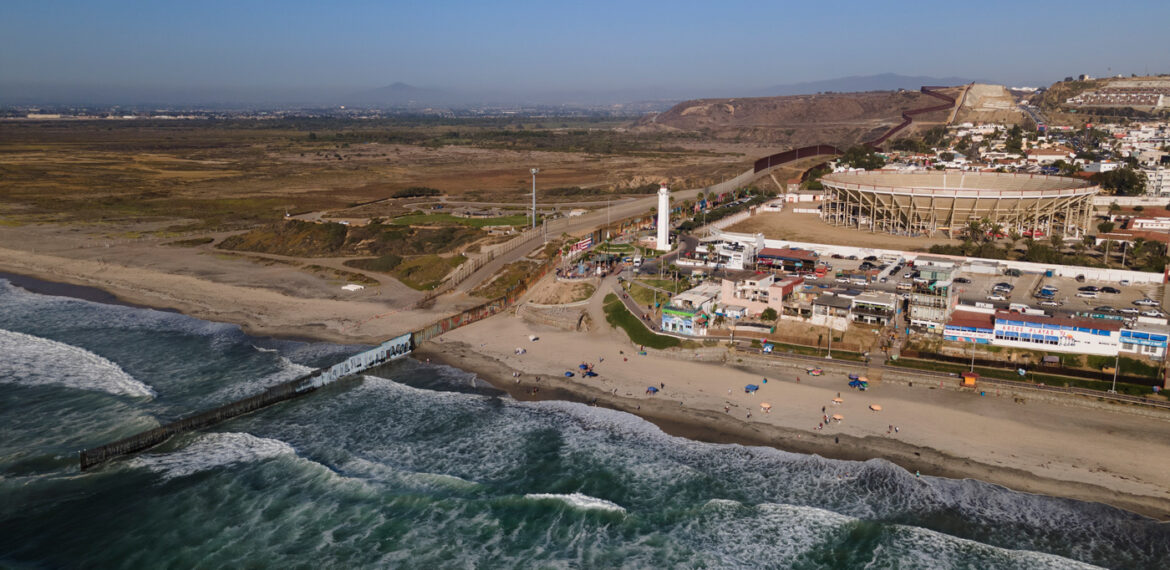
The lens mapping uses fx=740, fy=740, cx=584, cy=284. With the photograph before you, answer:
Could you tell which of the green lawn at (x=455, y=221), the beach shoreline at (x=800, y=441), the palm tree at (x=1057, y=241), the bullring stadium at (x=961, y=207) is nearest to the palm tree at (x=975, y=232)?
the bullring stadium at (x=961, y=207)

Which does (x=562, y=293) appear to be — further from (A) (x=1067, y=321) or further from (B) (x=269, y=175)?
(B) (x=269, y=175)

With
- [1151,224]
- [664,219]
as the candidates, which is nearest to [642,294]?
[664,219]

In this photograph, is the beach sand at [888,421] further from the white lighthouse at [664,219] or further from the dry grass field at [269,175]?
the dry grass field at [269,175]

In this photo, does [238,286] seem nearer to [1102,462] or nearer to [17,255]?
[17,255]

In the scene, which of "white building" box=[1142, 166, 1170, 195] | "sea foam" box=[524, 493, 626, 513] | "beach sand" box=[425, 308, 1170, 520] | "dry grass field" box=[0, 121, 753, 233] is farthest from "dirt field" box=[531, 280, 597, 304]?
"white building" box=[1142, 166, 1170, 195]

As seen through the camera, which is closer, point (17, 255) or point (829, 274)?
point (829, 274)

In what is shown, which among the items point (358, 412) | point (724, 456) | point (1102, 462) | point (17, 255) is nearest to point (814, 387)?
point (724, 456)
